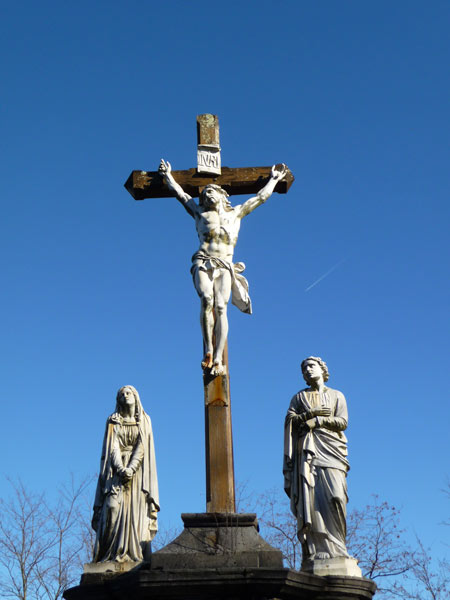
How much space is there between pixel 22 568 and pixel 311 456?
10316 mm

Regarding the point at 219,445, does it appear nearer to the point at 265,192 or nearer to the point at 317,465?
the point at 317,465

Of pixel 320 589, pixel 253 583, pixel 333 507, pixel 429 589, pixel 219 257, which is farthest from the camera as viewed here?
pixel 429 589

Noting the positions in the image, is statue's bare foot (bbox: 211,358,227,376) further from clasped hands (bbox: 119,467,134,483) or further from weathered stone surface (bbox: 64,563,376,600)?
weathered stone surface (bbox: 64,563,376,600)

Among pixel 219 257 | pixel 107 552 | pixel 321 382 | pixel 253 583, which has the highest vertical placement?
pixel 219 257

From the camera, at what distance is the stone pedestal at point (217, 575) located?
7508mm

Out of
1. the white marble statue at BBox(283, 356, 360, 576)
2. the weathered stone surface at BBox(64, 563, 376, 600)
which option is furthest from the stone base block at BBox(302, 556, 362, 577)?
the weathered stone surface at BBox(64, 563, 376, 600)

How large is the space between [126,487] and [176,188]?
3926 millimetres

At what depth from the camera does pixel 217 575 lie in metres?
7.55

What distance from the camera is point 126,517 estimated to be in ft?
29.2

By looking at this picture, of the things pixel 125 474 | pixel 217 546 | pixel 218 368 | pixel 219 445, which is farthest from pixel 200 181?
pixel 217 546

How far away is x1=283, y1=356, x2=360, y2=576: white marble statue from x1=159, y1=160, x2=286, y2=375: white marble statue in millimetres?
1102

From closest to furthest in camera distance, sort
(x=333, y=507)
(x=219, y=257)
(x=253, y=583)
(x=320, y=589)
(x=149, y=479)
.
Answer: (x=253, y=583) < (x=320, y=589) < (x=333, y=507) < (x=149, y=479) < (x=219, y=257)

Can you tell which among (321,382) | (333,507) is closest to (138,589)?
(333,507)

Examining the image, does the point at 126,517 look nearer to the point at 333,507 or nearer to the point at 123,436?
the point at 123,436
